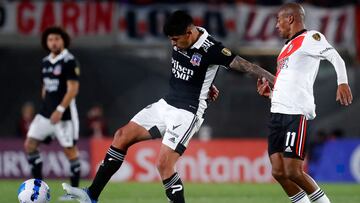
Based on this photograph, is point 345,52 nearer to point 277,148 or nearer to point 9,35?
point 9,35

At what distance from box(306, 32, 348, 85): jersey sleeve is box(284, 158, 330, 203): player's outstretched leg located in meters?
0.93

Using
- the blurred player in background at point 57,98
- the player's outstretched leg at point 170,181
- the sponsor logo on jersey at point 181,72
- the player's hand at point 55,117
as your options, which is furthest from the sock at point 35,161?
the player's outstretched leg at point 170,181

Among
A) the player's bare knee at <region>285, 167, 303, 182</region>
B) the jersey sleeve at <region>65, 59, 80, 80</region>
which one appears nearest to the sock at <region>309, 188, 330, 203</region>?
the player's bare knee at <region>285, 167, 303, 182</region>

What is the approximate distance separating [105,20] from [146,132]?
1224 cm

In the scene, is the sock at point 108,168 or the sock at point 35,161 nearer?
the sock at point 108,168

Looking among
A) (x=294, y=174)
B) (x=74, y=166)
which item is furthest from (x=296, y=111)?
(x=74, y=166)

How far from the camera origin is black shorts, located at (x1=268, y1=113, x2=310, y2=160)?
916 cm

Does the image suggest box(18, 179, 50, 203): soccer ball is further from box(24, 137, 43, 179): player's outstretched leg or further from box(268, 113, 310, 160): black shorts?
box(24, 137, 43, 179): player's outstretched leg

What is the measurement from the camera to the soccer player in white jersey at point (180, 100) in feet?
30.9

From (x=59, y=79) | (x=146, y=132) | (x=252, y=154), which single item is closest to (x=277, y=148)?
(x=146, y=132)

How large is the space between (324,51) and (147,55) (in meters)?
13.9

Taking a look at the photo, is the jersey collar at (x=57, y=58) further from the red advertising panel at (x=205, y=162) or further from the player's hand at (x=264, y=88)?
the red advertising panel at (x=205, y=162)

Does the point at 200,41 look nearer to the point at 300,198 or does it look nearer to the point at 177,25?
the point at 177,25

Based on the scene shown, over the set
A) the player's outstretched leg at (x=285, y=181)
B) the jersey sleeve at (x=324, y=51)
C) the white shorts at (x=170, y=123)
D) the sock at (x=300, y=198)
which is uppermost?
the jersey sleeve at (x=324, y=51)
